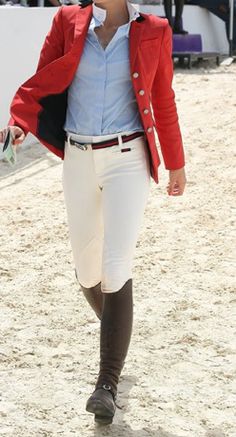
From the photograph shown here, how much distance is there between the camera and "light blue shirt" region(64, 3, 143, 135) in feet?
12.1

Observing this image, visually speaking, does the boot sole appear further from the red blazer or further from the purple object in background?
the purple object in background

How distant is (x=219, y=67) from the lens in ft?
45.6

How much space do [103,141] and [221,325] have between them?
176cm

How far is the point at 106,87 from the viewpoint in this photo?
3686mm

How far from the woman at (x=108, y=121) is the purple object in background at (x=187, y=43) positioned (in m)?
Result: 10.4

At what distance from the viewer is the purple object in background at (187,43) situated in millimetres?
14102

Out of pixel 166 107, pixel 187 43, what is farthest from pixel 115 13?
pixel 187 43

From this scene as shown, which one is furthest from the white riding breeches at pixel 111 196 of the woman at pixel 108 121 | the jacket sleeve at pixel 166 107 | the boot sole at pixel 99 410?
the boot sole at pixel 99 410

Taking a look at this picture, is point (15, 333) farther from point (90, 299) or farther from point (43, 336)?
point (90, 299)

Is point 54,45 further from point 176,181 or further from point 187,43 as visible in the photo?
point 187,43

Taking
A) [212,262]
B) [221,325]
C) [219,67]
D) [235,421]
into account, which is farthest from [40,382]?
[219,67]

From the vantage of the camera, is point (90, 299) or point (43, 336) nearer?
point (90, 299)

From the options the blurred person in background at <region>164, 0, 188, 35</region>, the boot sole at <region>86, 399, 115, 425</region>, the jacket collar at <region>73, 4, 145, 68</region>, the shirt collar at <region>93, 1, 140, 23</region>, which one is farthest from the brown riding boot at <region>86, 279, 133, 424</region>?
the blurred person in background at <region>164, 0, 188, 35</region>

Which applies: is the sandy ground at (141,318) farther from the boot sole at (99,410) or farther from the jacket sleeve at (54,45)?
the jacket sleeve at (54,45)
